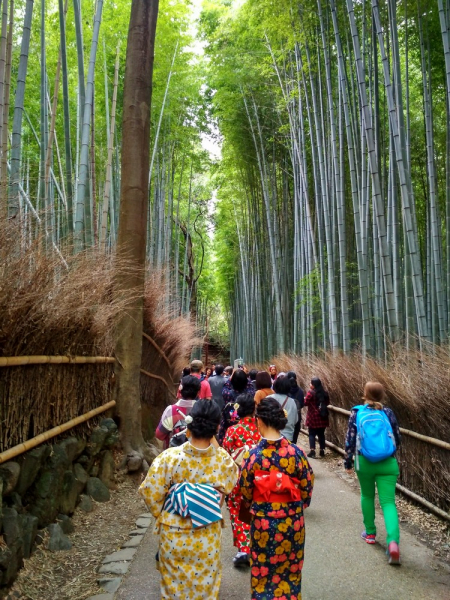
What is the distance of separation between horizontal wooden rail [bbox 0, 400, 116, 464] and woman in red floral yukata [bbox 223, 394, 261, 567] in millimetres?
952

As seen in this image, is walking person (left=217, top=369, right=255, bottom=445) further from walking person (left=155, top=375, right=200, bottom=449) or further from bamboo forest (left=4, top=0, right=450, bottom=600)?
walking person (left=155, top=375, right=200, bottom=449)

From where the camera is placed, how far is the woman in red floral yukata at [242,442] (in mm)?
2627

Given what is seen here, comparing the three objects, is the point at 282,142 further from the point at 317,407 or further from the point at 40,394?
the point at 40,394

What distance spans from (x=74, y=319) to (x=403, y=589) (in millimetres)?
2272

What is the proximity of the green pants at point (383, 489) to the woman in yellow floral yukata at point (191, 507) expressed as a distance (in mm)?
1358

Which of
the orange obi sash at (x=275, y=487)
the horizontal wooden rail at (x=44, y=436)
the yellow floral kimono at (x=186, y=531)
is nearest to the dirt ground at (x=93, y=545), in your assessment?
the horizontal wooden rail at (x=44, y=436)

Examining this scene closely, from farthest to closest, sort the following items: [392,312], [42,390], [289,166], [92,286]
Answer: [289,166] → [392,312] → [92,286] → [42,390]

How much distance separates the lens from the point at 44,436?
8.97 ft

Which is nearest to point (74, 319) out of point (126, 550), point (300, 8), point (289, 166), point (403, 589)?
point (126, 550)

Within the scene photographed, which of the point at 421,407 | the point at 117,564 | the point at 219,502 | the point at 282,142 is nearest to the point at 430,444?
the point at 421,407

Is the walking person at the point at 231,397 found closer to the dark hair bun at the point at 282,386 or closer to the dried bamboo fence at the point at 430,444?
the dark hair bun at the point at 282,386

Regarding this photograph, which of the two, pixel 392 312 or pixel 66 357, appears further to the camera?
pixel 392 312

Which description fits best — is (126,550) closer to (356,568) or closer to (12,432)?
(12,432)

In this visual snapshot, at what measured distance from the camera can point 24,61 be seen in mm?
3705
